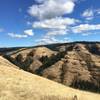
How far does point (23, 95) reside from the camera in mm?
33031

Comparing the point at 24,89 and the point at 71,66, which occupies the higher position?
the point at 71,66

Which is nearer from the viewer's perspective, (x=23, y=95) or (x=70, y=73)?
(x=23, y=95)

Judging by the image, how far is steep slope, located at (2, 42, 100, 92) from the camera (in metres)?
81.7

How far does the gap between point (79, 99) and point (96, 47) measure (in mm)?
75731

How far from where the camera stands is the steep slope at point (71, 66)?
3216 inches

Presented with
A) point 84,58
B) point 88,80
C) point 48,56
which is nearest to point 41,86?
point 88,80

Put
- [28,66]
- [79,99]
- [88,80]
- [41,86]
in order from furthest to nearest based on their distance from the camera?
1. [28,66]
2. [88,80]
3. [41,86]
4. [79,99]

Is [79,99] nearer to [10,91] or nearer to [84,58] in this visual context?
[10,91]

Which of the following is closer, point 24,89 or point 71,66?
point 24,89

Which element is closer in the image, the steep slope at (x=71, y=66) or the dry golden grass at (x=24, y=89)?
the dry golden grass at (x=24, y=89)

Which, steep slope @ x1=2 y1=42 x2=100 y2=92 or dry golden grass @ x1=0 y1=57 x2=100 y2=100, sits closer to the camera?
dry golden grass @ x1=0 y1=57 x2=100 y2=100

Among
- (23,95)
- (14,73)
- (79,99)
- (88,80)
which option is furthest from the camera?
(88,80)

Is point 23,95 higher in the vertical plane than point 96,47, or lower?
lower

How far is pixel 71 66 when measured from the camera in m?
89.8
